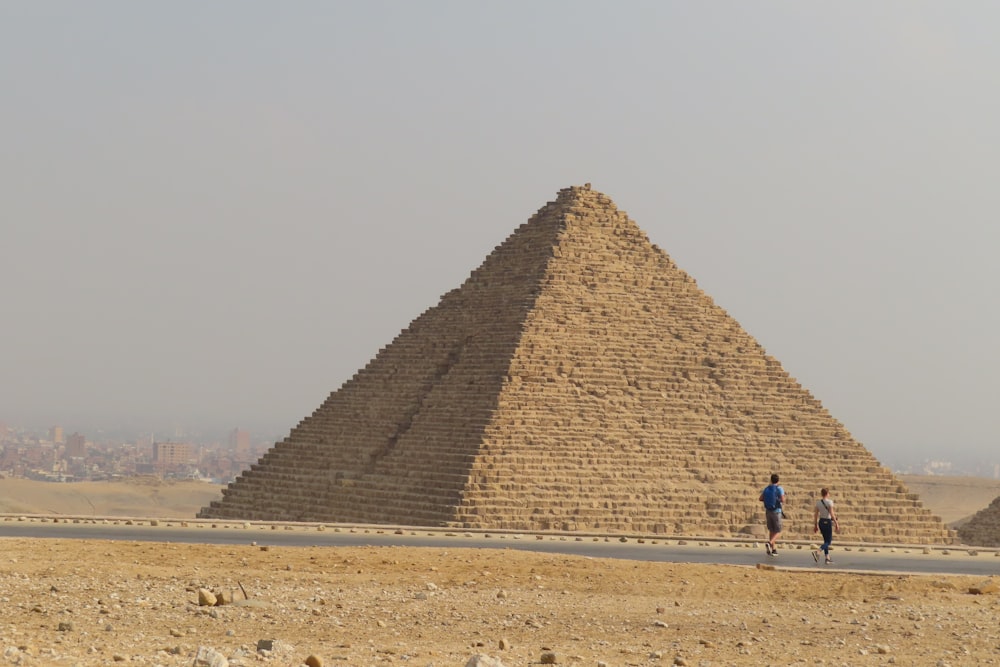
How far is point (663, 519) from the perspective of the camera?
117 feet

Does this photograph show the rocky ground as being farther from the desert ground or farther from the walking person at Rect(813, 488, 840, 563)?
the walking person at Rect(813, 488, 840, 563)

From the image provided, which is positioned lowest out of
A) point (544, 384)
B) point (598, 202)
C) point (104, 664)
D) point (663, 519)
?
point (104, 664)

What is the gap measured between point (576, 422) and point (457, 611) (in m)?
24.8

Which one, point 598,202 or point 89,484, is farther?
point 89,484

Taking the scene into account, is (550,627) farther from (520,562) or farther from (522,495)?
(522,495)

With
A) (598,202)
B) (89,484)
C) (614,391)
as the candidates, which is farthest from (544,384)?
(89,484)

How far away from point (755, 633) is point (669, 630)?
0.71m

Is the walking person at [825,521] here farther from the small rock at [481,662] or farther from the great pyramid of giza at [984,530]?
the great pyramid of giza at [984,530]

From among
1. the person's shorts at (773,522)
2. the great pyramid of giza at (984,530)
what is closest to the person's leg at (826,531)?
the person's shorts at (773,522)

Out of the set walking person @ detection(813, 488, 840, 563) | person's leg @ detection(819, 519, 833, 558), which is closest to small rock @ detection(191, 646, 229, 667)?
walking person @ detection(813, 488, 840, 563)

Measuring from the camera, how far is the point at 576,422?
38281mm

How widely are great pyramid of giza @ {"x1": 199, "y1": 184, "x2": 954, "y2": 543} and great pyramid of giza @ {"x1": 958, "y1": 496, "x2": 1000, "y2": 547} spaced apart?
113 inches

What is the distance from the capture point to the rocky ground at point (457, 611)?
11.2 meters

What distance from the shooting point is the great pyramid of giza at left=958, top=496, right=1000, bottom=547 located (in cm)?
4115
